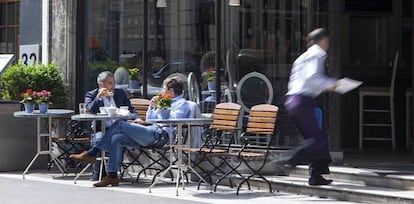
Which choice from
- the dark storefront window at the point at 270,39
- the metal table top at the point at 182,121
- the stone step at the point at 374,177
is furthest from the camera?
the dark storefront window at the point at 270,39

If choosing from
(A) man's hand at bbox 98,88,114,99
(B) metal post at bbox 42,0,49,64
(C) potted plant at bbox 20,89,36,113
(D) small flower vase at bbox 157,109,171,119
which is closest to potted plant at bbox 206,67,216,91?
(A) man's hand at bbox 98,88,114,99

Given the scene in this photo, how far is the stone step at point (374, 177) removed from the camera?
920 cm

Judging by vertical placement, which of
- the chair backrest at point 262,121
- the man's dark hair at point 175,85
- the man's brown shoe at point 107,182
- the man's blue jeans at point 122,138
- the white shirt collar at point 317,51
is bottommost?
the man's brown shoe at point 107,182

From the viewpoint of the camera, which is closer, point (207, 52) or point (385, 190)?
point (385, 190)

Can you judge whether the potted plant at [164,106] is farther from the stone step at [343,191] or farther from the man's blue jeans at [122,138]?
the stone step at [343,191]

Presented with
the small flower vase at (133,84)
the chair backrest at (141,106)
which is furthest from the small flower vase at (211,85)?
the small flower vase at (133,84)

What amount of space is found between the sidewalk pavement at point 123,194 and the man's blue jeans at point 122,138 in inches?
15.8

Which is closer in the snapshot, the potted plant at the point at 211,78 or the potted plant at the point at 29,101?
the potted plant at the point at 29,101

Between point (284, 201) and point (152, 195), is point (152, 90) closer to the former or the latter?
point (152, 195)

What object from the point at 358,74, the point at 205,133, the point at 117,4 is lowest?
the point at 205,133

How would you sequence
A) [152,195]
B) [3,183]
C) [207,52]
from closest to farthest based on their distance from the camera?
[152,195]
[3,183]
[207,52]

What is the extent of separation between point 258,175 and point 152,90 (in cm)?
313

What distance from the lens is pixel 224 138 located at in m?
11.4

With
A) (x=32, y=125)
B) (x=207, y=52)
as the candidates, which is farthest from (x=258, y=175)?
(x=32, y=125)
